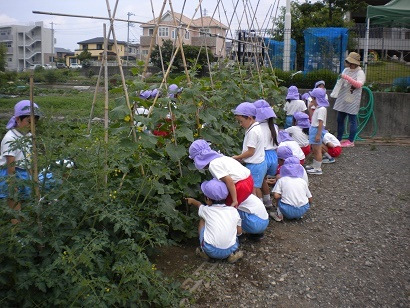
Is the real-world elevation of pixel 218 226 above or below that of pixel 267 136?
below

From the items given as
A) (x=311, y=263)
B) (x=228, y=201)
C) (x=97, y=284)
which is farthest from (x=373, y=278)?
(x=97, y=284)

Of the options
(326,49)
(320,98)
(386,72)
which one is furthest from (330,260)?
(326,49)

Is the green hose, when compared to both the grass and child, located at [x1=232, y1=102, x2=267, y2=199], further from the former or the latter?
child, located at [x1=232, y1=102, x2=267, y2=199]

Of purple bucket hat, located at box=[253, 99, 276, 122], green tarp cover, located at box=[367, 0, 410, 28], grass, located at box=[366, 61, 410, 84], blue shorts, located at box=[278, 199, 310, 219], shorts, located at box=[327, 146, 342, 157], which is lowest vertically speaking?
blue shorts, located at box=[278, 199, 310, 219]

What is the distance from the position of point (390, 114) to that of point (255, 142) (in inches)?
258

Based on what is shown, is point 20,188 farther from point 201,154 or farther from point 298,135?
point 298,135

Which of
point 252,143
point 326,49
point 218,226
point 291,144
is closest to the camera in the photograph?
point 218,226

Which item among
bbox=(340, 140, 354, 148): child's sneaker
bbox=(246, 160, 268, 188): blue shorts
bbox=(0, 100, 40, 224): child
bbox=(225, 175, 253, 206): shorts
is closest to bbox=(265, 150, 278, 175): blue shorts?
bbox=(246, 160, 268, 188): blue shorts

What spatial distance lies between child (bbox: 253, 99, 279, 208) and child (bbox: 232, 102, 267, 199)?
363 millimetres

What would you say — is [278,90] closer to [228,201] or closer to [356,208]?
[356,208]

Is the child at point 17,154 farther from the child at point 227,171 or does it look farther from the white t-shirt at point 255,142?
the white t-shirt at point 255,142

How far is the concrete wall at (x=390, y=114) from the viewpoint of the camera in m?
10.7

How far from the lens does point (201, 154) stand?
4441mm

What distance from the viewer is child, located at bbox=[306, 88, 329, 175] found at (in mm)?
7512
